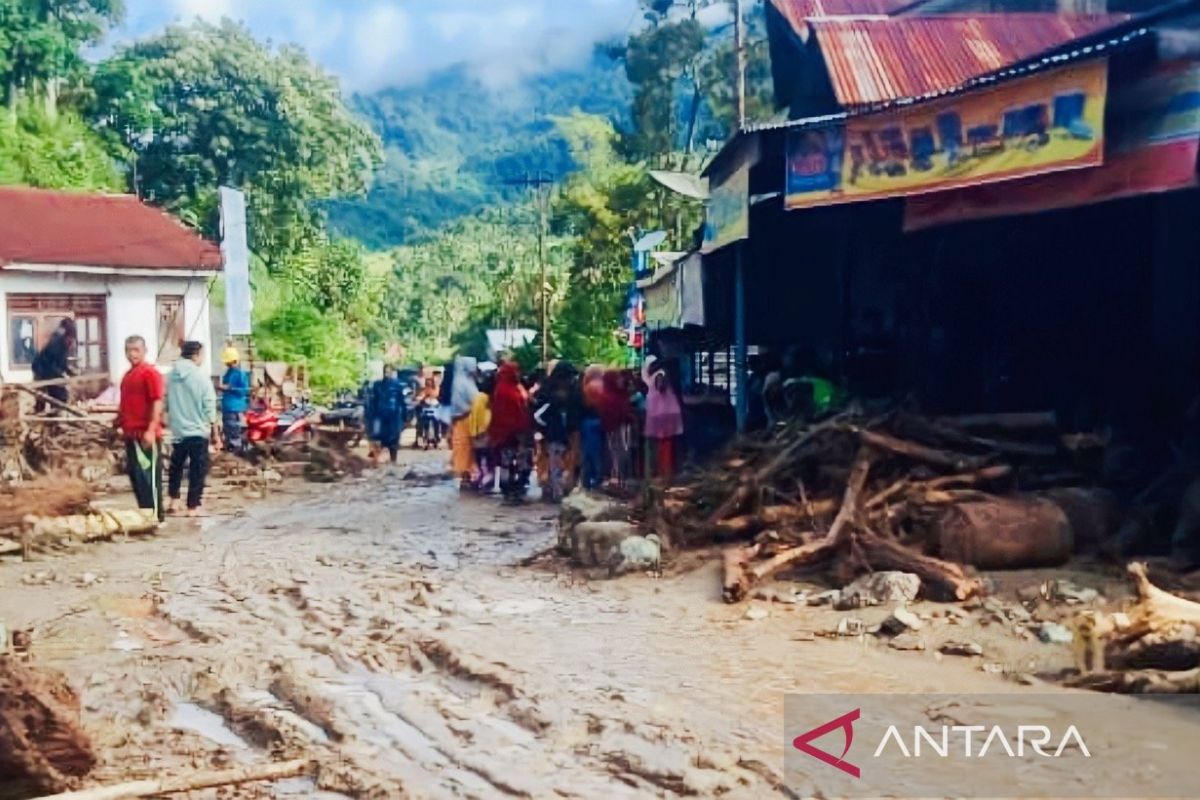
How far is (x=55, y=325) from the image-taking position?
25141mm

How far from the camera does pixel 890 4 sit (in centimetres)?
2098

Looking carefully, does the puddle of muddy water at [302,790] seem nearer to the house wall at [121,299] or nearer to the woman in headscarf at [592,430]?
the woman in headscarf at [592,430]

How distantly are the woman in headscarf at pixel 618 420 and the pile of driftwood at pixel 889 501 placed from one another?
368cm

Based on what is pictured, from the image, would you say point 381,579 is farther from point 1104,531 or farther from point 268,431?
point 268,431

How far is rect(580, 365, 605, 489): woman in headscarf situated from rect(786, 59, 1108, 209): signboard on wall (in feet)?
13.1

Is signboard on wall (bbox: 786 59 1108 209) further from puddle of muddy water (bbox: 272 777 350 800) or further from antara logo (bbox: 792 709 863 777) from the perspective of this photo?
puddle of muddy water (bbox: 272 777 350 800)

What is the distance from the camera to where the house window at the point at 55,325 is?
24328 mm

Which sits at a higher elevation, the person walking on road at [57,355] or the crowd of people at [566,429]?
the person walking on road at [57,355]

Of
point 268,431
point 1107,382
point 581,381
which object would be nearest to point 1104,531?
point 1107,382

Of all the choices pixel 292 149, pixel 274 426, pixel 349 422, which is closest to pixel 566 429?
pixel 274 426

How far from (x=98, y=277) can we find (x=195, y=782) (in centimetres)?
2286

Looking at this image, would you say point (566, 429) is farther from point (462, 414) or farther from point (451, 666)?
point (451, 666)

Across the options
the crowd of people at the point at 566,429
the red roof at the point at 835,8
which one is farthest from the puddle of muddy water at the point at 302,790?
the red roof at the point at 835,8

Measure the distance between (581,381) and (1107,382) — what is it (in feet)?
19.0
